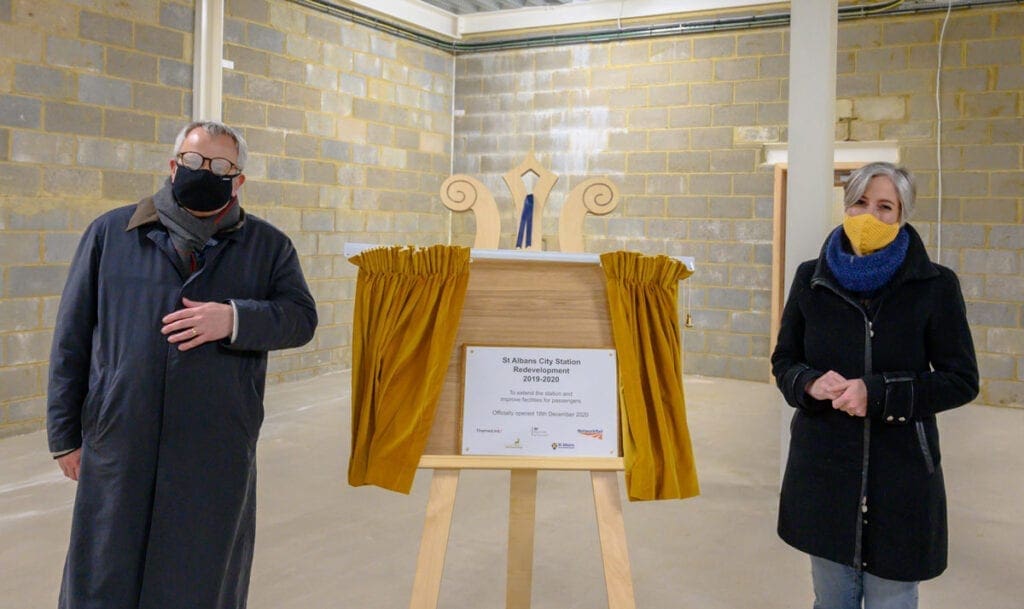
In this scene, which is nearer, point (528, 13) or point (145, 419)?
point (145, 419)

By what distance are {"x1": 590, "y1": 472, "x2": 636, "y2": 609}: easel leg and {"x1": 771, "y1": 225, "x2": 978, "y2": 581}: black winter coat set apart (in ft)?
1.19

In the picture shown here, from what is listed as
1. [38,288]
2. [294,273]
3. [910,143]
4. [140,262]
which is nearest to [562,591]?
[294,273]

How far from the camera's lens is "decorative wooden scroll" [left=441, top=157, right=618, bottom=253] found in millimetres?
2266

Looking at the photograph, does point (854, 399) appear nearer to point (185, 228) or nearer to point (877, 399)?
point (877, 399)

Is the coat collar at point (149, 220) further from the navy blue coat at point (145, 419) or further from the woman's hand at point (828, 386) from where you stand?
the woman's hand at point (828, 386)

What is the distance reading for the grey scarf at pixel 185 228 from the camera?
1.84 meters

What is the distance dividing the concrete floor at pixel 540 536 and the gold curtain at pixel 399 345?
1.01 metres

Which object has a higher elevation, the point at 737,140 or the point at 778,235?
the point at 737,140

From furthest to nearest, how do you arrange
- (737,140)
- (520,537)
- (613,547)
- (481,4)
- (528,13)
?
(481,4)
(528,13)
(737,140)
(520,537)
(613,547)

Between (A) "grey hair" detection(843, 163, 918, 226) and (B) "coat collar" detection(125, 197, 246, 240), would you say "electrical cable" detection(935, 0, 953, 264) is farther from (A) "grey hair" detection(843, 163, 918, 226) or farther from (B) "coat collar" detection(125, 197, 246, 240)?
(B) "coat collar" detection(125, 197, 246, 240)

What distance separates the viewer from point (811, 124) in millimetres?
3717

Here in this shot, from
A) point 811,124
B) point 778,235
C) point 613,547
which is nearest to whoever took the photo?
point 613,547

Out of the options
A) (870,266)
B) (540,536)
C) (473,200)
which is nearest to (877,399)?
(870,266)

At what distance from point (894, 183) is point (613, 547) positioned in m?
0.95
